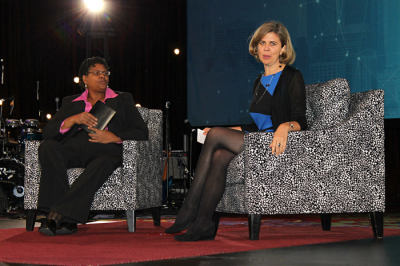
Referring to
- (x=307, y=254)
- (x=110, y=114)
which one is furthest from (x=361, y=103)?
(x=110, y=114)

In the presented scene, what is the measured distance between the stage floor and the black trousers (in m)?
1.03

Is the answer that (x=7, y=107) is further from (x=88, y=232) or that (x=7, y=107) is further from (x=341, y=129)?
(x=341, y=129)

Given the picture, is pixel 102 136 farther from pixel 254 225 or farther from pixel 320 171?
pixel 320 171

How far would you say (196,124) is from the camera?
691 cm

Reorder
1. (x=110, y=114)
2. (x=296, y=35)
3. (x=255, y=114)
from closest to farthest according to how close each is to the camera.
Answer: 1. (x=255, y=114)
2. (x=110, y=114)
3. (x=296, y=35)

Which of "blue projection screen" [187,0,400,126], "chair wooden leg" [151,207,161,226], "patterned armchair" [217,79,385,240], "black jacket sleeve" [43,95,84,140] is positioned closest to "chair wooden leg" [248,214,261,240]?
"patterned armchair" [217,79,385,240]

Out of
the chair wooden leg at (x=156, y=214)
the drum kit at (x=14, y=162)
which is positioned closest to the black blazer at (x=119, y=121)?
the chair wooden leg at (x=156, y=214)

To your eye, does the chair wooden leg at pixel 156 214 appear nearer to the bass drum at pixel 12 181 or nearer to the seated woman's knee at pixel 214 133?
the seated woman's knee at pixel 214 133

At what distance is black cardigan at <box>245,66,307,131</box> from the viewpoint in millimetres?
2666

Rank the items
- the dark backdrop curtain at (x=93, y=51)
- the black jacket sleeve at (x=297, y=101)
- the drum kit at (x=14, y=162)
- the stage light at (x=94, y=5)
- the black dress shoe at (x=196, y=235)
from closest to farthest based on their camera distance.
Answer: the black dress shoe at (x=196, y=235) < the black jacket sleeve at (x=297, y=101) < the drum kit at (x=14, y=162) < the stage light at (x=94, y=5) < the dark backdrop curtain at (x=93, y=51)

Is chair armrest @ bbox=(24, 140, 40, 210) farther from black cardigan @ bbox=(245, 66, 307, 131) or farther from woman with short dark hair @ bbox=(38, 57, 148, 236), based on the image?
black cardigan @ bbox=(245, 66, 307, 131)

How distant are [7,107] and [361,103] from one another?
194 inches

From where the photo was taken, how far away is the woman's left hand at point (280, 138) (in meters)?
2.58

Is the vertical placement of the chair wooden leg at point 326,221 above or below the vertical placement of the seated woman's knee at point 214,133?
below
